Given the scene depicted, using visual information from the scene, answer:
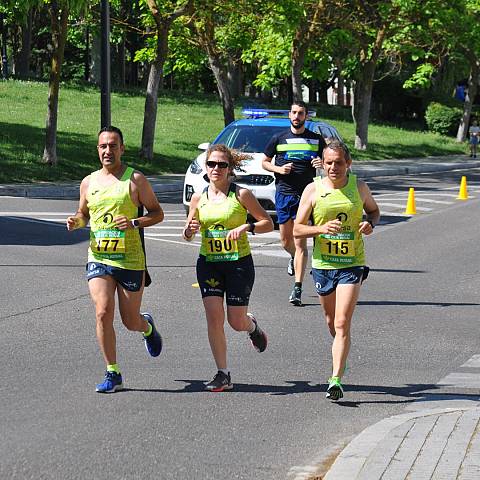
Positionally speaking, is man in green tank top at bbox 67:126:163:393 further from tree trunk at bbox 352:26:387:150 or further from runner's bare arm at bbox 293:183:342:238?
tree trunk at bbox 352:26:387:150

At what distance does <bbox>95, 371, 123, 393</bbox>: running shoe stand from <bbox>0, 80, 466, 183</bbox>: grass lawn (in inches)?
796

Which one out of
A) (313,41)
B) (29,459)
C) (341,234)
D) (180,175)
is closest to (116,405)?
(29,459)

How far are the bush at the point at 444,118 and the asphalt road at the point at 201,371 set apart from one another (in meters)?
44.5

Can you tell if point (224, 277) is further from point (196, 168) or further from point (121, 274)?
point (196, 168)

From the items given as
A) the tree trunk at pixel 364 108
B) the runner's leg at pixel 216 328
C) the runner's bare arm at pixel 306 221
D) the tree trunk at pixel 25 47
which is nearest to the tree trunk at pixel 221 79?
the tree trunk at pixel 364 108

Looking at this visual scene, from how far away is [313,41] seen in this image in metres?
43.8

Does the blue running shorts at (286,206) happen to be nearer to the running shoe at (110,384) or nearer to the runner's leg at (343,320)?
the runner's leg at (343,320)

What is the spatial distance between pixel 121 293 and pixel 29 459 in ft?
6.62

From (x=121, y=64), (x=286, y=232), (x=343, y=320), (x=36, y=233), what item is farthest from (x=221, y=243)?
(x=121, y=64)

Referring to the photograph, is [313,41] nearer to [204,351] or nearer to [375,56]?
[375,56]

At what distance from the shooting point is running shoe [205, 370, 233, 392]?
313 inches

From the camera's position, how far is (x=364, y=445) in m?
6.27

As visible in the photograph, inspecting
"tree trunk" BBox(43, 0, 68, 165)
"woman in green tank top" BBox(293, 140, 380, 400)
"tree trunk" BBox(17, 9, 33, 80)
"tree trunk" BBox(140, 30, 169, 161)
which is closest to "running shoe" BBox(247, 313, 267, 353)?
"woman in green tank top" BBox(293, 140, 380, 400)

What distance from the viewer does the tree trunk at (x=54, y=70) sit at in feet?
93.9
